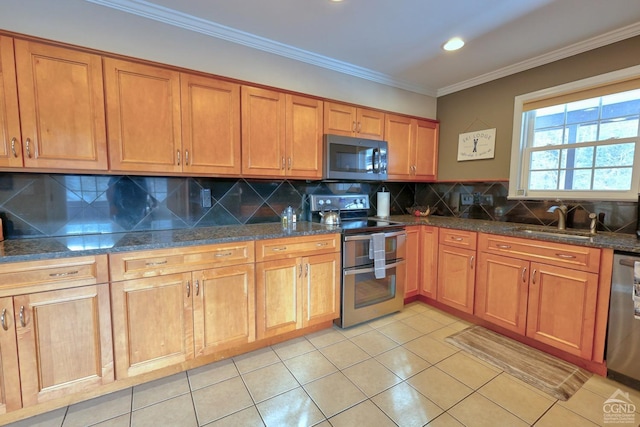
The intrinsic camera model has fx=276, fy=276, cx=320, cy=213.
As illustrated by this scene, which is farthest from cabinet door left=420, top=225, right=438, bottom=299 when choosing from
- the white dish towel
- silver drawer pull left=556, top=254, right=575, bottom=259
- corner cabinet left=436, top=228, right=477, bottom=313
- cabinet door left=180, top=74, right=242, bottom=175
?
cabinet door left=180, top=74, right=242, bottom=175

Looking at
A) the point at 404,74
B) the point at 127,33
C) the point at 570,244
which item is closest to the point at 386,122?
the point at 404,74

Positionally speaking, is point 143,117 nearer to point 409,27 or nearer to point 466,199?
point 409,27

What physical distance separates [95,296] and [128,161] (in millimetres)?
865

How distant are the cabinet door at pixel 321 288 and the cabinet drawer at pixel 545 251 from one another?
1342 mm

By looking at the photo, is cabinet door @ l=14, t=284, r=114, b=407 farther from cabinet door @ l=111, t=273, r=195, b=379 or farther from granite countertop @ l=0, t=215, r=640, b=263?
granite countertop @ l=0, t=215, r=640, b=263

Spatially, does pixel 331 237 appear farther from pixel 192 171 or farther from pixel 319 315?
pixel 192 171

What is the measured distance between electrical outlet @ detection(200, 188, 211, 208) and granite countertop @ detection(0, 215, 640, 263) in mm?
217

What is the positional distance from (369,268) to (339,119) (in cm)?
145

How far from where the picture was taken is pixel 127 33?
1.90 metres

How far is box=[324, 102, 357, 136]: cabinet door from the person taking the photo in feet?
8.57

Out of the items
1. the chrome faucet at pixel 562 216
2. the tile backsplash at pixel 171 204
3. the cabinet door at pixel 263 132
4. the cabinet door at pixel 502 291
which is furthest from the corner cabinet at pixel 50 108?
the chrome faucet at pixel 562 216

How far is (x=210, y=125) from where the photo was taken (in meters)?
2.09

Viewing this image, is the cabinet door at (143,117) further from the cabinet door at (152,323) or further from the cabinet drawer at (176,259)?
the cabinet door at (152,323)

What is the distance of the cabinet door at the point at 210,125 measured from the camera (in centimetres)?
201
